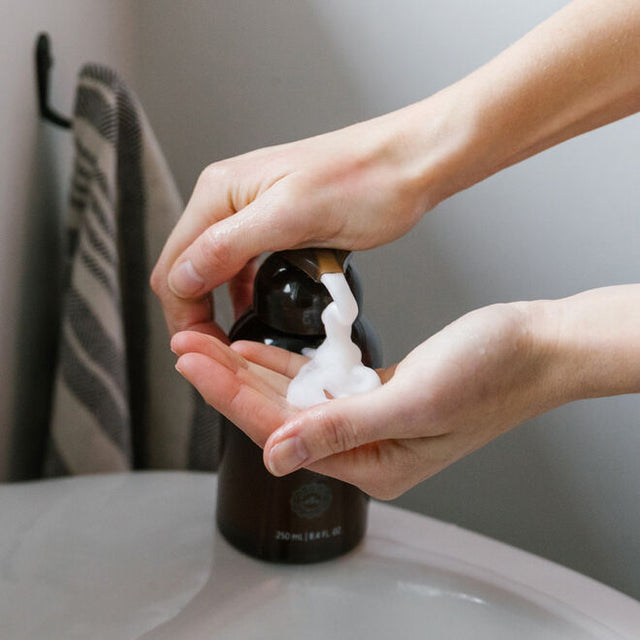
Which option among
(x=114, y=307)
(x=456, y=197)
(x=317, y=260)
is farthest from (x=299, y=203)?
(x=456, y=197)

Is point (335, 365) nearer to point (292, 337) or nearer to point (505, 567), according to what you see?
point (292, 337)

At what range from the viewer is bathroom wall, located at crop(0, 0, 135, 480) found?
0.66 meters

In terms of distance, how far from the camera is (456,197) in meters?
0.89

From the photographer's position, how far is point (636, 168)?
82 cm

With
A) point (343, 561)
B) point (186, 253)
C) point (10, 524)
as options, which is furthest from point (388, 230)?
point (10, 524)

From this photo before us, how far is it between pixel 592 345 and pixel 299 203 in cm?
22

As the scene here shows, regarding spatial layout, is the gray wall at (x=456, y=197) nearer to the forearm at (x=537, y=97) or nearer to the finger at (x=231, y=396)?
the forearm at (x=537, y=97)

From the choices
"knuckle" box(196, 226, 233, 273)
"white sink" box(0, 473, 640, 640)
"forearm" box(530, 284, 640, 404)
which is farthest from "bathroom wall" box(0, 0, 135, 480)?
"forearm" box(530, 284, 640, 404)

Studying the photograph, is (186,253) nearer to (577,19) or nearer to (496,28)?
(577,19)

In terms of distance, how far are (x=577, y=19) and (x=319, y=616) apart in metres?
0.49

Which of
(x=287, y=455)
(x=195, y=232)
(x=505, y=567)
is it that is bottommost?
(x=505, y=567)

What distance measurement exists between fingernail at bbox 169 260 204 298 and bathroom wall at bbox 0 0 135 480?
0.19 m

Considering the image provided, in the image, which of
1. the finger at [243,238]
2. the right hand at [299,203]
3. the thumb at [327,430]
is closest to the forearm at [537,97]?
the right hand at [299,203]

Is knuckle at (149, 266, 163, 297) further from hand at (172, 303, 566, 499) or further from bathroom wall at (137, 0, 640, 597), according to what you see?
bathroom wall at (137, 0, 640, 597)
